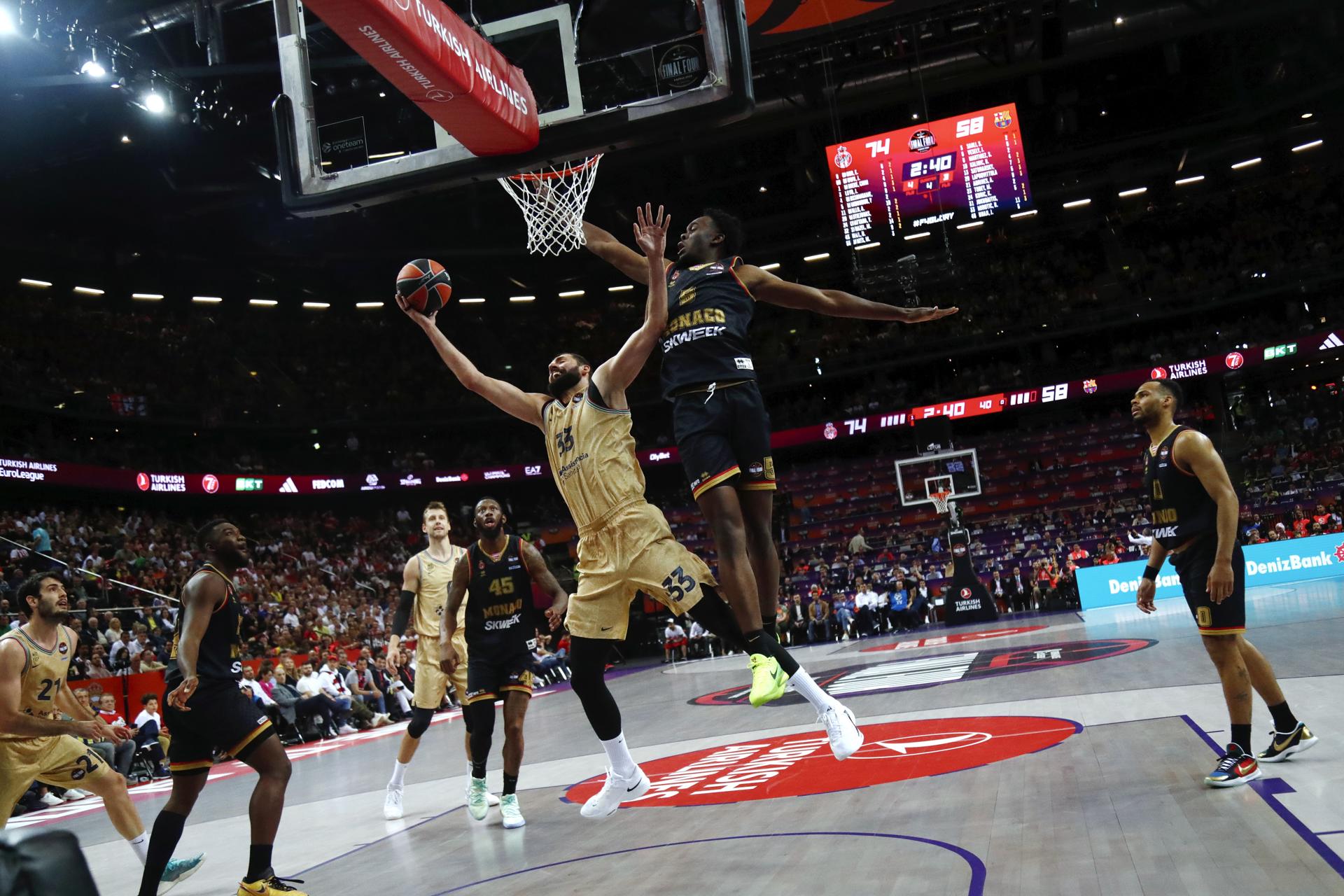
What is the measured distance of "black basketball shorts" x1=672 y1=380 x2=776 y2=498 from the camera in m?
4.86

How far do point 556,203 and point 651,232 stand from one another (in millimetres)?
3617

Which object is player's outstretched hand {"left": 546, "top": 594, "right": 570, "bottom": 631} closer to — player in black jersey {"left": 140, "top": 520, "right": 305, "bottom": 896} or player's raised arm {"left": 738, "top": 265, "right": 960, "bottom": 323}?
player in black jersey {"left": 140, "top": 520, "right": 305, "bottom": 896}

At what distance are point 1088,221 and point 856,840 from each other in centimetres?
3449

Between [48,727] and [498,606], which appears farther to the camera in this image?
[498,606]

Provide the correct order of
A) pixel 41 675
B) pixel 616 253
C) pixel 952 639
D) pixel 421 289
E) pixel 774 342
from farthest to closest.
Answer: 1. pixel 774 342
2. pixel 952 639
3. pixel 41 675
4. pixel 616 253
5. pixel 421 289

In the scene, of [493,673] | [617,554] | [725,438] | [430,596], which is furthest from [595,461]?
[430,596]

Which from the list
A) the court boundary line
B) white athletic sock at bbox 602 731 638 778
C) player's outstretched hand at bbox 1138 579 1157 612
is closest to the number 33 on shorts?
white athletic sock at bbox 602 731 638 778

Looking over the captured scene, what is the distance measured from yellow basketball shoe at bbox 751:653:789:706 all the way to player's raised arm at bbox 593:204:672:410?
4.57 feet

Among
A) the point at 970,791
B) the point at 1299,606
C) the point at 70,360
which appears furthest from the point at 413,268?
the point at 70,360

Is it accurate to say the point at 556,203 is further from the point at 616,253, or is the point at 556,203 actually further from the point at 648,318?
the point at 648,318

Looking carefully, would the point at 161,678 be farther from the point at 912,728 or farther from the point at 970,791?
the point at 970,791

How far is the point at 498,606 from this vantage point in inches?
266

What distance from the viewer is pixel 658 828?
5328mm

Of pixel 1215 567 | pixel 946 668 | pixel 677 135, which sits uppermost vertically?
pixel 677 135
